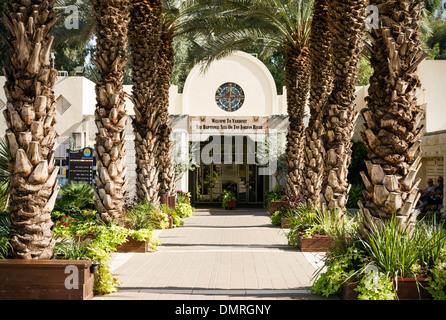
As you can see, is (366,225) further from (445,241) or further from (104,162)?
(104,162)

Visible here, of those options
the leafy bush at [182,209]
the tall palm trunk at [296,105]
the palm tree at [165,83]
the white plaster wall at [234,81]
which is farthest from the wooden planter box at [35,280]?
the white plaster wall at [234,81]

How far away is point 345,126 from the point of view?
41.1 ft

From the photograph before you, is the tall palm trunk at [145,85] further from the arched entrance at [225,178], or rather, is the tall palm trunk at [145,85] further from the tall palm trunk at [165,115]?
the arched entrance at [225,178]

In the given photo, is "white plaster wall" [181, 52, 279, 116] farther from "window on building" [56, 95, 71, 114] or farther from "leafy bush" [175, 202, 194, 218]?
"leafy bush" [175, 202, 194, 218]

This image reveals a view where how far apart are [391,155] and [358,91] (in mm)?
23101

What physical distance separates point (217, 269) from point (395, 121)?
4455 mm

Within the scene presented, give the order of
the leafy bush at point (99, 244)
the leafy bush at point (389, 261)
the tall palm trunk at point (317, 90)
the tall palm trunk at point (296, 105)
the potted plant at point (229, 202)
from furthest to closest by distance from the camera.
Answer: the potted plant at point (229, 202)
the tall palm trunk at point (296, 105)
the tall palm trunk at point (317, 90)
the leafy bush at point (99, 244)
the leafy bush at point (389, 261)

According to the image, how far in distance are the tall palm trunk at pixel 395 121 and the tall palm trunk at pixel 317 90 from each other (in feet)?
22.2

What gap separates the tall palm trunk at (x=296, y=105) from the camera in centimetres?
1884

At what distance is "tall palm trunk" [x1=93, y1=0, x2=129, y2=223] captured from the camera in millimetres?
11641

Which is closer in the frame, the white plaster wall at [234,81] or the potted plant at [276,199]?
the potted plant at [276,199]

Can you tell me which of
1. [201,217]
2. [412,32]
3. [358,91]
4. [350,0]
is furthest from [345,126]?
[358,91]

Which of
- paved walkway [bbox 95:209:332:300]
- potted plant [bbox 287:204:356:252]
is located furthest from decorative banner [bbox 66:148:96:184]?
potted plant [bbox 287:204:356:252]

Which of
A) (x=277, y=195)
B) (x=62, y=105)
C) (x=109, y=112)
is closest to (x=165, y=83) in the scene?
(x=109, y=112)
